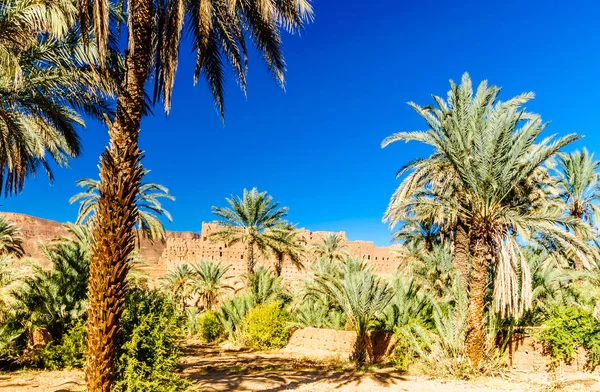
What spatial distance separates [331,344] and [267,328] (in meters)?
2.84

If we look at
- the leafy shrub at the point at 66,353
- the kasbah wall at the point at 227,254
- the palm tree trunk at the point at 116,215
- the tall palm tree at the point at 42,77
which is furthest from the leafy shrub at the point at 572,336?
the kasbah wall at the point at 227,254

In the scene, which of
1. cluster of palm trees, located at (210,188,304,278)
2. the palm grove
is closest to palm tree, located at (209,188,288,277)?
cluster of palm trees, located at (210,188,304,278)

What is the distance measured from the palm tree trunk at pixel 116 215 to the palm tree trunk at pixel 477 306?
305 inches

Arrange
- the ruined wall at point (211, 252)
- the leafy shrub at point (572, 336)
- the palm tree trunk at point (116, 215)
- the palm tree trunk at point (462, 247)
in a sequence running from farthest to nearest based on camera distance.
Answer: the ruined wall at point (211, 252), the palm tree trunk at point (462, 247), the leafy shrub at point (572, 336), the palm tree trunk at point (116, 215)

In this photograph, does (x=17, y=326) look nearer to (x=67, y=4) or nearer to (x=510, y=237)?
(x=67, y=4)

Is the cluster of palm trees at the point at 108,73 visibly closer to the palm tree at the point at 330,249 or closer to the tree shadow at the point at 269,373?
the tree shadow at the point at 269,373

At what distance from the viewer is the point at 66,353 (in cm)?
1066

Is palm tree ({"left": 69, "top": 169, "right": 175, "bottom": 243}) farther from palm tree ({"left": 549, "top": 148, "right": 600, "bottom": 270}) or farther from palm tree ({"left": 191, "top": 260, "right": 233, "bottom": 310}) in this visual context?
palm tree ({"left": 549, "top": 148, "right": 600, "bottom": 270})

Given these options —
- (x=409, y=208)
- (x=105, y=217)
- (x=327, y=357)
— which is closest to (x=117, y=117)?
(x=105, y=217)

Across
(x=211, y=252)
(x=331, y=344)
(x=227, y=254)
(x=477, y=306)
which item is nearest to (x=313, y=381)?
(x=331, y=344)

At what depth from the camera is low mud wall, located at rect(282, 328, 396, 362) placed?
38.5ft

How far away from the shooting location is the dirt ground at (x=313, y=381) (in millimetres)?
8383

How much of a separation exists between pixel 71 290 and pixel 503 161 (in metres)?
12.0

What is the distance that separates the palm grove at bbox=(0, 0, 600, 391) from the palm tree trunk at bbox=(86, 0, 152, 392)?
2 cm
